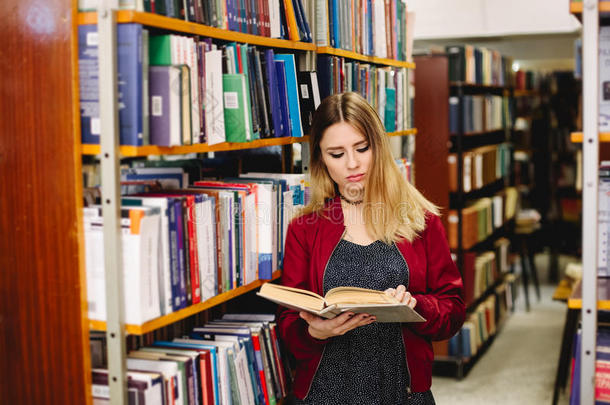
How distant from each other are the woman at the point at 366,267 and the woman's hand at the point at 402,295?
0.24 feet

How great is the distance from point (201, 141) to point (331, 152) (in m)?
0.40

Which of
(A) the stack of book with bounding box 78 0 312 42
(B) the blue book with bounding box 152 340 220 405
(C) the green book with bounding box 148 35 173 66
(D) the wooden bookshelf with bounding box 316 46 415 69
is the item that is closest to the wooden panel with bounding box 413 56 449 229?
(D) the wooden bookshelf with bounding box 316 46 415 69

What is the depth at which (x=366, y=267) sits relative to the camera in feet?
6.58

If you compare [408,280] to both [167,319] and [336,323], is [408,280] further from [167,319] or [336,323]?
[167,319]

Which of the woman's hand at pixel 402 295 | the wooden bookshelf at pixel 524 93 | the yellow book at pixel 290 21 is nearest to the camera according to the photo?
the woman's hand at pixel 402 295

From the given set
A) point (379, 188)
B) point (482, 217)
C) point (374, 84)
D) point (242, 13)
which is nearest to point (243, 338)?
point (379, 188)

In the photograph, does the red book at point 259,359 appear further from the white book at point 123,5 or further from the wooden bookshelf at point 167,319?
the white book at point 123,5

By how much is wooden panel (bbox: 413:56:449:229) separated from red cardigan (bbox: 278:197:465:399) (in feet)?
8.20

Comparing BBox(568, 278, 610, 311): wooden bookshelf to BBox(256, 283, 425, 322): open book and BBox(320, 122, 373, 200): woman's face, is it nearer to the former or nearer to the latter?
BBox(256, 283, 425, 322): open book

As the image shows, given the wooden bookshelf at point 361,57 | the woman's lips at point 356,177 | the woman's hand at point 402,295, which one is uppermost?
the wooden bookshelf at point 361,57

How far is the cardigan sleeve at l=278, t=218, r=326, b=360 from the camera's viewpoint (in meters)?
1.99

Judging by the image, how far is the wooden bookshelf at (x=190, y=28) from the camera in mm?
1640

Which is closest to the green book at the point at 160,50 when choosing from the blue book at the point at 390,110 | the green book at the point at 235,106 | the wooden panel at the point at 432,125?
the green book at the point at 235,106

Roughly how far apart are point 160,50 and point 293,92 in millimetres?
651
